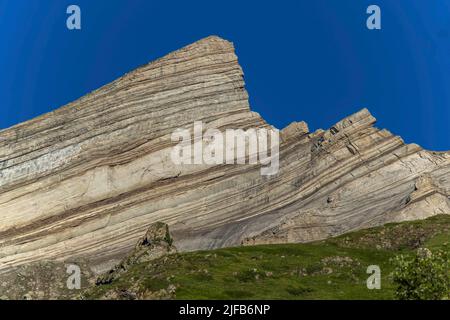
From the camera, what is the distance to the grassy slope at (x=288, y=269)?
2785 inches

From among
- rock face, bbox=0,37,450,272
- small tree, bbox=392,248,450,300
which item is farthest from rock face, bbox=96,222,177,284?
small tree, bbox=392,248,450,300

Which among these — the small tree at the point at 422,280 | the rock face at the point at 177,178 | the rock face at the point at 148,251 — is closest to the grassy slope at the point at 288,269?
the rock face at the point at 148,251

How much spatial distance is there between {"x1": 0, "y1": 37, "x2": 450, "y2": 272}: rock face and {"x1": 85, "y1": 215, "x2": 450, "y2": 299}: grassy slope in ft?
45.2

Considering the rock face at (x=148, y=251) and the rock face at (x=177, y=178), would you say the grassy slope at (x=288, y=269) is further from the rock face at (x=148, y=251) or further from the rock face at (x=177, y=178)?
the rock face at (x=177, y=178)

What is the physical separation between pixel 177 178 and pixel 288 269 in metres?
53.8

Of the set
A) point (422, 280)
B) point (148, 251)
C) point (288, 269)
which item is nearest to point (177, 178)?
point (148, 251)

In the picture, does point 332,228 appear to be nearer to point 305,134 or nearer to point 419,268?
point 305,134

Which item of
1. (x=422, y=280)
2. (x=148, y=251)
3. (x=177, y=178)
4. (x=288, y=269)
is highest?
(x=177, y=178)

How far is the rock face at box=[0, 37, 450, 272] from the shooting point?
120 meters

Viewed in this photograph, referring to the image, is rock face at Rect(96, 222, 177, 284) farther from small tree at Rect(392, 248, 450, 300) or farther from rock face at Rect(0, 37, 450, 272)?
small tree at Rect(392, 248, 450, 300)

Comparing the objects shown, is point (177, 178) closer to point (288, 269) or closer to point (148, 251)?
point (148, 251)

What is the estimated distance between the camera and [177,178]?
134m

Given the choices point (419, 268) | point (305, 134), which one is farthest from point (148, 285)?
point (305, 134)
